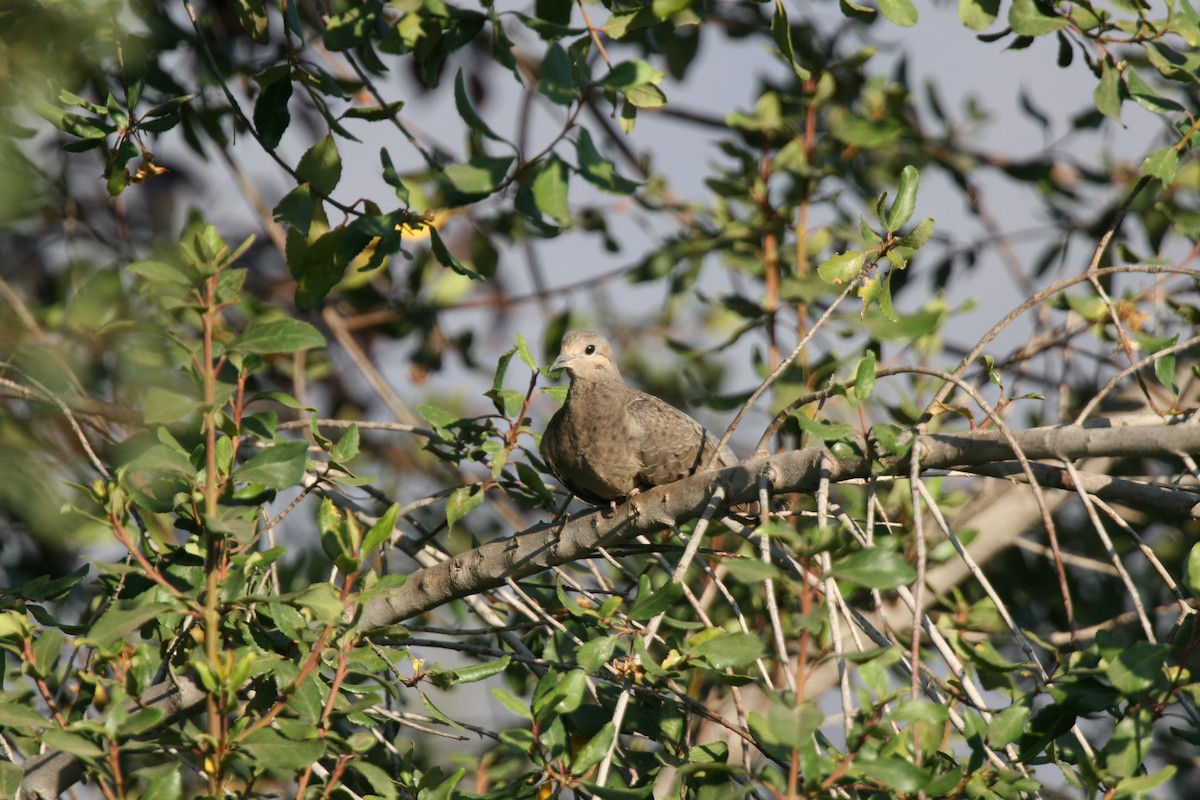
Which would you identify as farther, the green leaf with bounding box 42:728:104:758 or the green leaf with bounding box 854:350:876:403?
the green leaf with bounding box 854:350:876:403

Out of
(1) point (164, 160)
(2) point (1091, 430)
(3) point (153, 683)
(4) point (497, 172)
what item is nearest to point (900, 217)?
(2) point (1091, 430)

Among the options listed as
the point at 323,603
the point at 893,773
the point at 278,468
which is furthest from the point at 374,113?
the point at 893,773

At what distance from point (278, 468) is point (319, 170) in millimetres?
903

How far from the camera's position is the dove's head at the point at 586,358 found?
4.49 m

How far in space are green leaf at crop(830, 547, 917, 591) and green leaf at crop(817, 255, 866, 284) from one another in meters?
0.77

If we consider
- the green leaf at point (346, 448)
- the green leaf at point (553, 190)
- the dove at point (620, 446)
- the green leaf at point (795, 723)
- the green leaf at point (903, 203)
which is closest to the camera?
the green leaf at point (795, 723)

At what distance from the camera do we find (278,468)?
243 cm

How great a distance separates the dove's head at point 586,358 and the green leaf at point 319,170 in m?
1.53

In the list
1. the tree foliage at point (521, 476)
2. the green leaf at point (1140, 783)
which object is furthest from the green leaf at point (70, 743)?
the green leaf at point (1140, 783)

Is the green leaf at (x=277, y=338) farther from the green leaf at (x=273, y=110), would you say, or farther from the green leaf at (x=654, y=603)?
the green leaf at (x=654, y=603)

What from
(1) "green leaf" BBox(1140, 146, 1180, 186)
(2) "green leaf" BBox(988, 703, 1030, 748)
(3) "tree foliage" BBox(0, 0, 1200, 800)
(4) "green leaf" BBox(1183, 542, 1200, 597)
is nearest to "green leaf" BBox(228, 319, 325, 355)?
(3) "tree foliage" BBox(0, 0, 1200, 800)

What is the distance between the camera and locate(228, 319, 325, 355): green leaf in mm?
2500

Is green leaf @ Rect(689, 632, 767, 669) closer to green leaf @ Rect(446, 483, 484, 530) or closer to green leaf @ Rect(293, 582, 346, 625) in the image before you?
green leaf @ Rect(293, 582, 346, 625)

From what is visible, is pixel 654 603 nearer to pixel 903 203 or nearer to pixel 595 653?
pixel 595 653
